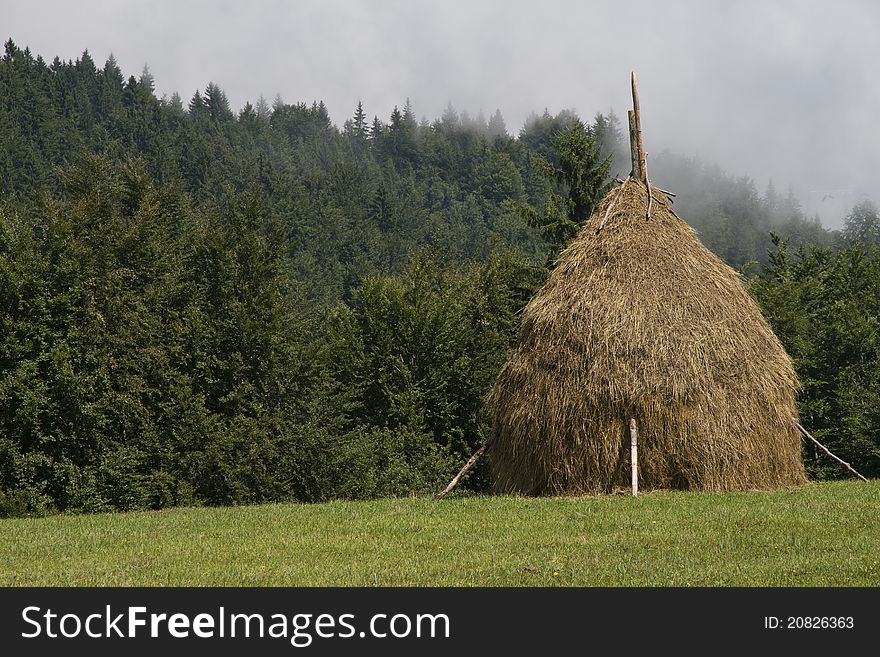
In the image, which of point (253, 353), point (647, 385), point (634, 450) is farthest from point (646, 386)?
point (253, 353)

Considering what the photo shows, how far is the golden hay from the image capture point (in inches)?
653

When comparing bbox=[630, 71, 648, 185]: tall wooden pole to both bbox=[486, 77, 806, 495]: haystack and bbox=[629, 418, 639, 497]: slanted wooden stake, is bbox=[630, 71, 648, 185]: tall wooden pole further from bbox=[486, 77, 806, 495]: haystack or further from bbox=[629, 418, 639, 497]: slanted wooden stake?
bbox=[629, 418, 639, 497]: slanted wooden stake

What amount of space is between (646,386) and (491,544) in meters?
5.92

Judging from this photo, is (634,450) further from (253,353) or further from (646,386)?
(253,353)

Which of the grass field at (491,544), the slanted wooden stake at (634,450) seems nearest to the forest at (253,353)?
the grass field at (491,544)

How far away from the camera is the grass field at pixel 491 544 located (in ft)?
31.3

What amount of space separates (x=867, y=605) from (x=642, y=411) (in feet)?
29.4

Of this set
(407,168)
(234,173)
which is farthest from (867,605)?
(407,168)

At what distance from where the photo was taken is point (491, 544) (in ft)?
38.2

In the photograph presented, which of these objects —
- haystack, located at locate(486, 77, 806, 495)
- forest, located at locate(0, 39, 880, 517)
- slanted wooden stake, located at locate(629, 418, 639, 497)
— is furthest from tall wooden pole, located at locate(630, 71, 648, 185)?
forest, located at locate(0, 39, 880, 517)

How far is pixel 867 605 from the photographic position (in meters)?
7.63

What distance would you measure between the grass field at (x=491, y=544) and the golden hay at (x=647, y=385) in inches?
37.0

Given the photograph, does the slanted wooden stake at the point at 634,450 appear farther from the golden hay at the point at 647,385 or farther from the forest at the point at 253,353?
the forest at the point at 253,353

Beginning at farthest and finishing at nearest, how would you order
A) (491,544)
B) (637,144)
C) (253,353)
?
1. (253,353)
2. (637,144)
3. (491,544)
